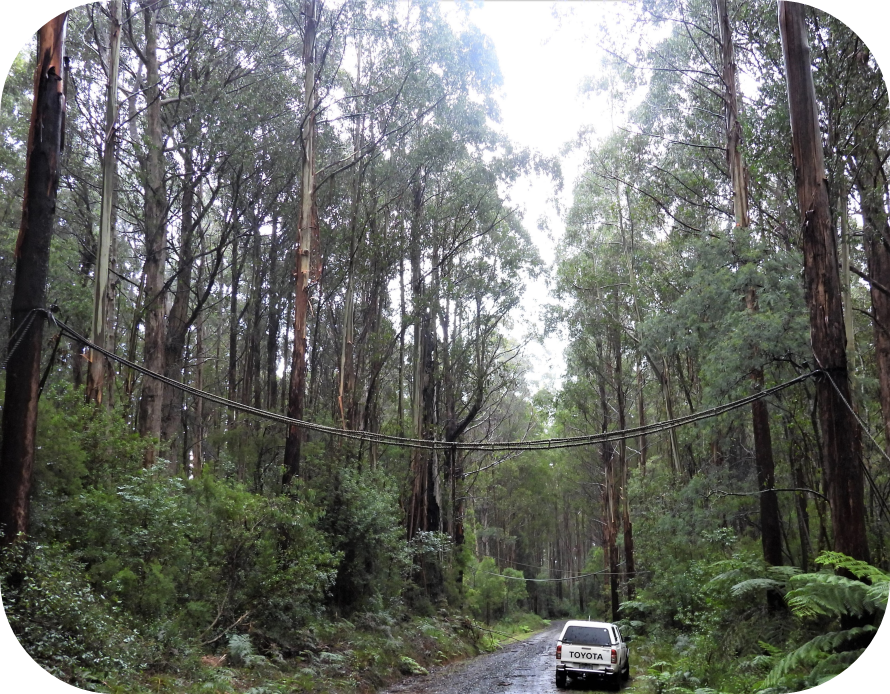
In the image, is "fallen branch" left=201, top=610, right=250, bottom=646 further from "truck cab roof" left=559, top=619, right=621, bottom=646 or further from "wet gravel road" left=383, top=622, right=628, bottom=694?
"truck cab roof" left=559, top=619, right=621, bottom=646

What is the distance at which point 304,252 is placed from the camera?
54.3ft

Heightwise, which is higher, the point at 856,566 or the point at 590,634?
the point at 856,566

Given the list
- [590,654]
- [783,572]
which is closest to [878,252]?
[783,572]

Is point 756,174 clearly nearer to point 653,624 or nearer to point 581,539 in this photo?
point 653,624

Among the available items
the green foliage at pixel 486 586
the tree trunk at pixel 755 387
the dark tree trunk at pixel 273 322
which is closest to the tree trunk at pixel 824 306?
the tree trunk at pixel 755 387

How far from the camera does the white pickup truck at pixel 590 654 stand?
1466cm

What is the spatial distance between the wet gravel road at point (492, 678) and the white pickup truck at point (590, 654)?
1.58 ft

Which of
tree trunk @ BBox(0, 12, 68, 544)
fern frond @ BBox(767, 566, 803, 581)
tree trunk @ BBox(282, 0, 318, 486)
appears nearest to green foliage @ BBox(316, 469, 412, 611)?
tree trunk @ BBox(282, 0, 318, 486)

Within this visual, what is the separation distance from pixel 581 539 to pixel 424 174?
4599cm

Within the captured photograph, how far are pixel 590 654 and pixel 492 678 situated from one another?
9.78ft

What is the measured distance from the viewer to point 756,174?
16.8 m

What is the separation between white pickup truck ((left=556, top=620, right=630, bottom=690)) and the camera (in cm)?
1466

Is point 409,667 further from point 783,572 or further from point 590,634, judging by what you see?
point 783,572

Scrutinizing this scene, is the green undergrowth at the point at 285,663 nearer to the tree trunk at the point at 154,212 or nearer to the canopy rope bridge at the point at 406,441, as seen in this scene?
the canopy rope bridge at the point at 406,441
